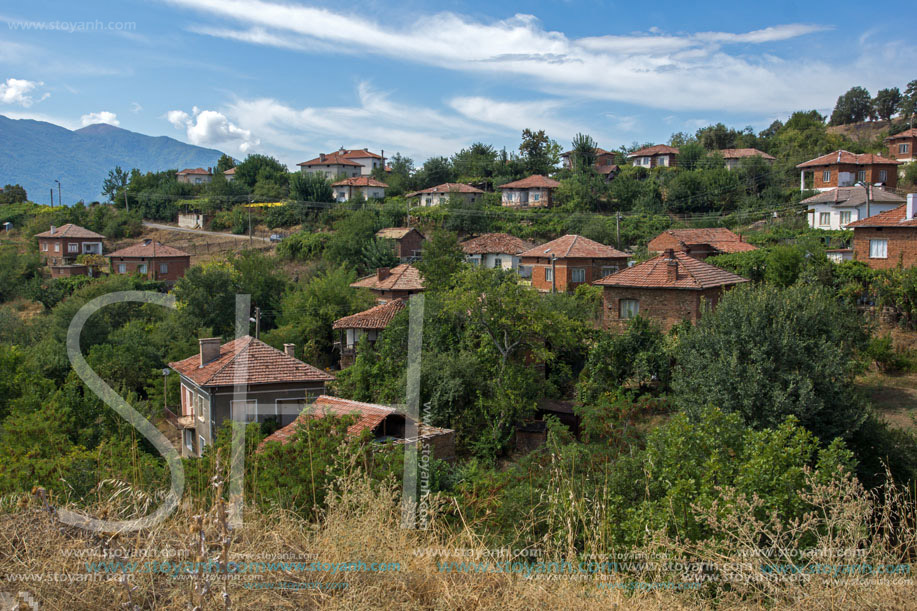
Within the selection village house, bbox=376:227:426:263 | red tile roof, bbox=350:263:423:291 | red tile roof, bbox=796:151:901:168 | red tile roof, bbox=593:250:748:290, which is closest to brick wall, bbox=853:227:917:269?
red tile roof, bbox=593:250:748:290

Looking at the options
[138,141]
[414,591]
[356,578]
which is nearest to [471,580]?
[414,591]

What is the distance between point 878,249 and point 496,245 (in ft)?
72.8

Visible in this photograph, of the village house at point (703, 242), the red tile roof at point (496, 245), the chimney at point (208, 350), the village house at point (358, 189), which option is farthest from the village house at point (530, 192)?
the chimney at point (208, 350)

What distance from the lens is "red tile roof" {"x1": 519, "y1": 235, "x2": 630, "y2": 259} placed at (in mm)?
33781

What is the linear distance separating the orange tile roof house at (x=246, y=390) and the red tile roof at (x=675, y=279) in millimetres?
Answer: 11111

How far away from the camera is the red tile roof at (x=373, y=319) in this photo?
26625 millimetres

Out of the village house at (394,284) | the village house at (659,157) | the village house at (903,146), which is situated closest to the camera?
the village house at (394,284)

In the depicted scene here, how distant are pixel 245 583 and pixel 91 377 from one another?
57.8 feet

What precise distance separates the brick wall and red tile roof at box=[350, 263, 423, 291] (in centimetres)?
1895

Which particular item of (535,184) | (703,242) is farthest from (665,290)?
(535,184)

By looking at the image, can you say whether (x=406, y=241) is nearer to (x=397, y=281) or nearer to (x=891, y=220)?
(x=397, y=281)

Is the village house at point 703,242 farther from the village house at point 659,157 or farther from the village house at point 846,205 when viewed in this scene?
the village house at point 659,157

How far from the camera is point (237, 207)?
5856 cm

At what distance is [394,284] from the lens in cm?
3306
